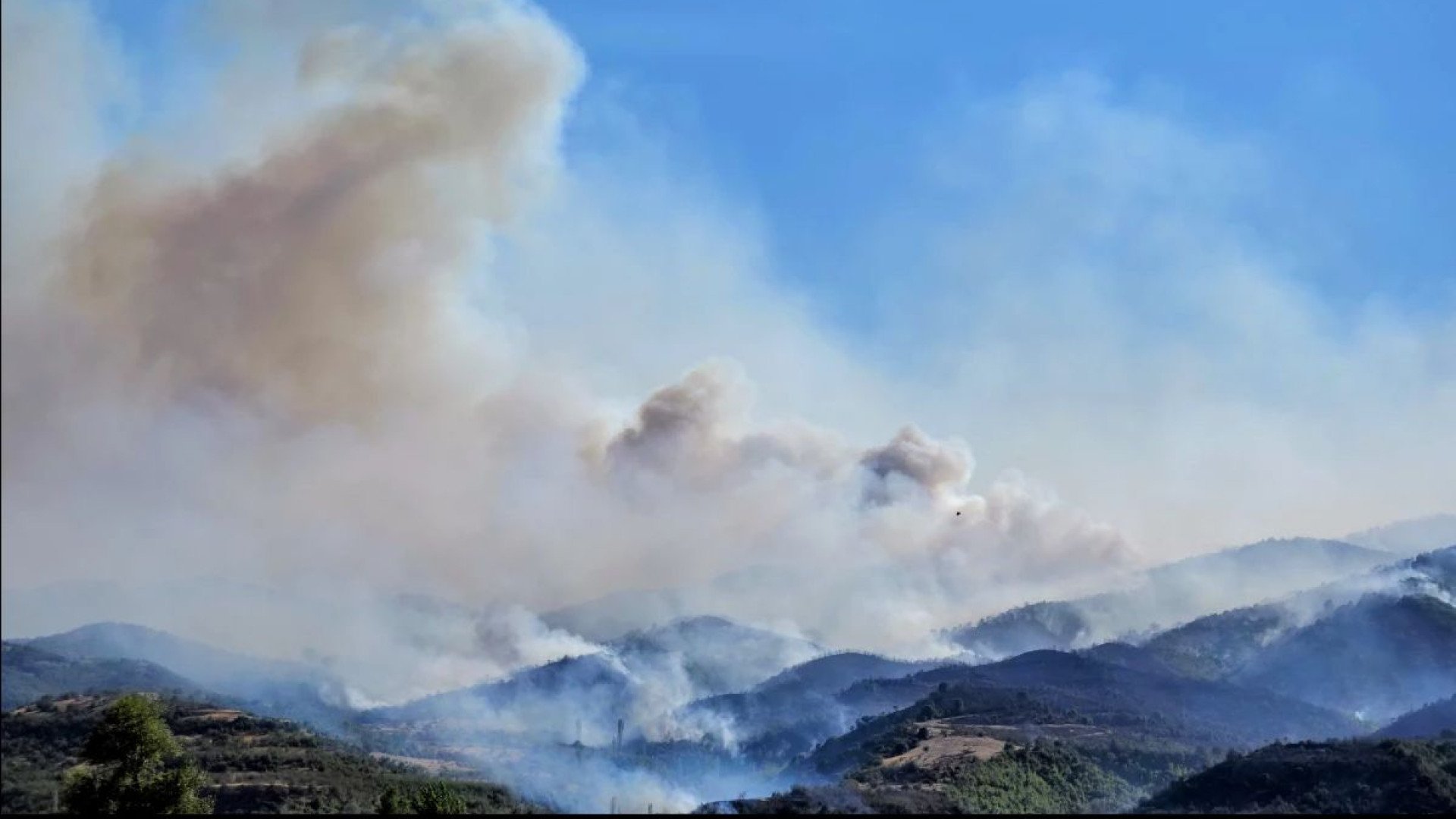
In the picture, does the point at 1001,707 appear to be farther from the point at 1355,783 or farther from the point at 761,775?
the point at 1355,783

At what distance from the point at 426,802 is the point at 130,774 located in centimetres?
2409

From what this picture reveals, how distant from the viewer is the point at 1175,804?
113 metres

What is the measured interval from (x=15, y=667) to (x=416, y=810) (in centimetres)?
11231

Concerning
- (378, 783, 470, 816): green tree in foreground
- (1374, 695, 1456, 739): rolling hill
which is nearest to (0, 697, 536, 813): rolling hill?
(378, 783, 470, 816): green tree in foreground

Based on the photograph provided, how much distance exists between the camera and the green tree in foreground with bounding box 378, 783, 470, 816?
95125 millimetres

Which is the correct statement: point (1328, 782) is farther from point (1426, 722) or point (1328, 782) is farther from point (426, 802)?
point (426, 802)

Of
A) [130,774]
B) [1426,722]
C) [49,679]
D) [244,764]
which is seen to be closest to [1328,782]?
[1426,722]

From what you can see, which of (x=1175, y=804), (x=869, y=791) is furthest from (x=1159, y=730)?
(x=869, y=791)

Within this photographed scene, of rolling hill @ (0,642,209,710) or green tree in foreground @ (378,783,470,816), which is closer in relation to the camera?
green tree in foreground @ (378,783,470,816)

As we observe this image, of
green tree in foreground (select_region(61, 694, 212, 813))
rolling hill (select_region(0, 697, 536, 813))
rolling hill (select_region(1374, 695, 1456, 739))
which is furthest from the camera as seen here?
rolling hill (select_region(1374, 695, 1456, 739))

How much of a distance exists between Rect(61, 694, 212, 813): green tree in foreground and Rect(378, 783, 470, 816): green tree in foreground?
45.1 feet

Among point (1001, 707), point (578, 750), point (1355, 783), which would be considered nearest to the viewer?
point (1355, 783)

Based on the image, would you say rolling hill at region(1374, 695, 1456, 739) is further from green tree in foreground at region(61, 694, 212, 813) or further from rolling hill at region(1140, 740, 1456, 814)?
green tree in foreground at region(61, 694, 212, 813)

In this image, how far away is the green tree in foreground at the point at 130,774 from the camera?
276 ft
